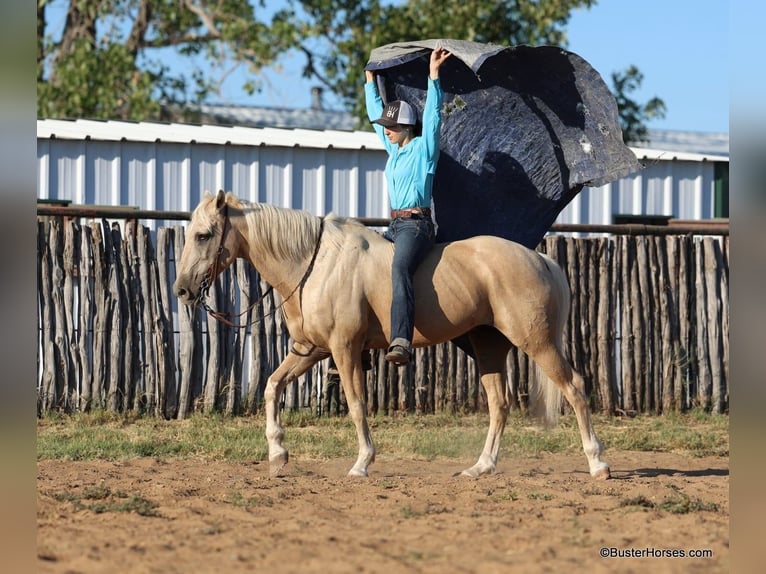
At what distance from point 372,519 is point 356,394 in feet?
5.46

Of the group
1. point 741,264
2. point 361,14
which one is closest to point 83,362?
point 741,264

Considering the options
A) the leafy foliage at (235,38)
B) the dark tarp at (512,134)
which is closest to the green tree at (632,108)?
the leafy foliage at (235,38)

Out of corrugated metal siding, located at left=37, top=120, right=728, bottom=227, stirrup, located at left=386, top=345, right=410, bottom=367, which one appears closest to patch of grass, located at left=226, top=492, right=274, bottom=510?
stirrup, located at left=386, top=345, right=410, bottom=367

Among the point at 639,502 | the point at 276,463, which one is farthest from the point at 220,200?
the point at 639,502

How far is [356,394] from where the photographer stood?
7.50 metres

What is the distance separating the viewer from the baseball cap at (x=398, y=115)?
24.9 ft

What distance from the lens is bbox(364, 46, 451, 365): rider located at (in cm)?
735

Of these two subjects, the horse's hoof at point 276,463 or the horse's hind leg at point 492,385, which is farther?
the horse's hind leg at point 492,385

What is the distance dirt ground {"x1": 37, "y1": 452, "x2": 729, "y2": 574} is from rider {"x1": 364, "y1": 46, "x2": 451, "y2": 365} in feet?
3.72

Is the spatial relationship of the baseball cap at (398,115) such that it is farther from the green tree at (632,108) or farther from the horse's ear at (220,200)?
the green tree at (632,108)

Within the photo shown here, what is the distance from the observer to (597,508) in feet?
20.8

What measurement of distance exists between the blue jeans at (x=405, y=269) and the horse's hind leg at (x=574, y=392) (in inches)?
40.6

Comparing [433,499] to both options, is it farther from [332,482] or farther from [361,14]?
[361,14]

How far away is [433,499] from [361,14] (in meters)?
17.7
